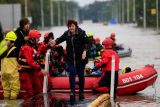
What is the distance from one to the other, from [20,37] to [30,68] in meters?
0.90

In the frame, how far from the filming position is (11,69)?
14.2 m

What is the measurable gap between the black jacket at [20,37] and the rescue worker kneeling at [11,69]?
4.6 inches

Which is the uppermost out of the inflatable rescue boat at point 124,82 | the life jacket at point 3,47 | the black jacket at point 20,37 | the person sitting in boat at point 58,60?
the black jacket at point 20,37

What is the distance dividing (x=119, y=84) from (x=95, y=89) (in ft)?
2.19

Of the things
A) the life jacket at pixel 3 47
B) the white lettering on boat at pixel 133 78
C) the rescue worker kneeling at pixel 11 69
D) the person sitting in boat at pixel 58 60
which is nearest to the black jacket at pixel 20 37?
the rescue worker kneeling at pixel 11 69

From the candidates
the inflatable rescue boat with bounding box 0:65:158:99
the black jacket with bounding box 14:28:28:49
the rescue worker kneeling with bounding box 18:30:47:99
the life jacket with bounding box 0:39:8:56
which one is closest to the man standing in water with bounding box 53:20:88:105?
the rescue worker kneeling with bounding box 18:30:47:99

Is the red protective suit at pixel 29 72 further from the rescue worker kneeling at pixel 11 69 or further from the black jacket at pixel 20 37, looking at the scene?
the black jacket at pixel 20 37

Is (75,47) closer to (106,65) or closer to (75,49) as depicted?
(75,49)

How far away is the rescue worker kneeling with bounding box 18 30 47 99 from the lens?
45.1ft

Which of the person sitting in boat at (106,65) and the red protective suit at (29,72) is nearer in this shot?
the person sitting in boat at (106,65)

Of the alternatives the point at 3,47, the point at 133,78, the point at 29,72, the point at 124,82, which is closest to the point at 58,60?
the point at 29,72

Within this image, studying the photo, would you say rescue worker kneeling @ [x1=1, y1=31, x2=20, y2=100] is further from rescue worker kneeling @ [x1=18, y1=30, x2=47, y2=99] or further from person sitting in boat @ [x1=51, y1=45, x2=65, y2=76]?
person sitting in boat @ [x1=51, y1=45, x2=65, y2=76]

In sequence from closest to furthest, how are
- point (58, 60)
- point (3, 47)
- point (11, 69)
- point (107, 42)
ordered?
1. point (107, 42)
2. point (11, 69)
3. point (3, 47)
4. point (58, 60)

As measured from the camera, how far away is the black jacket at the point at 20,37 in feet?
47.2
